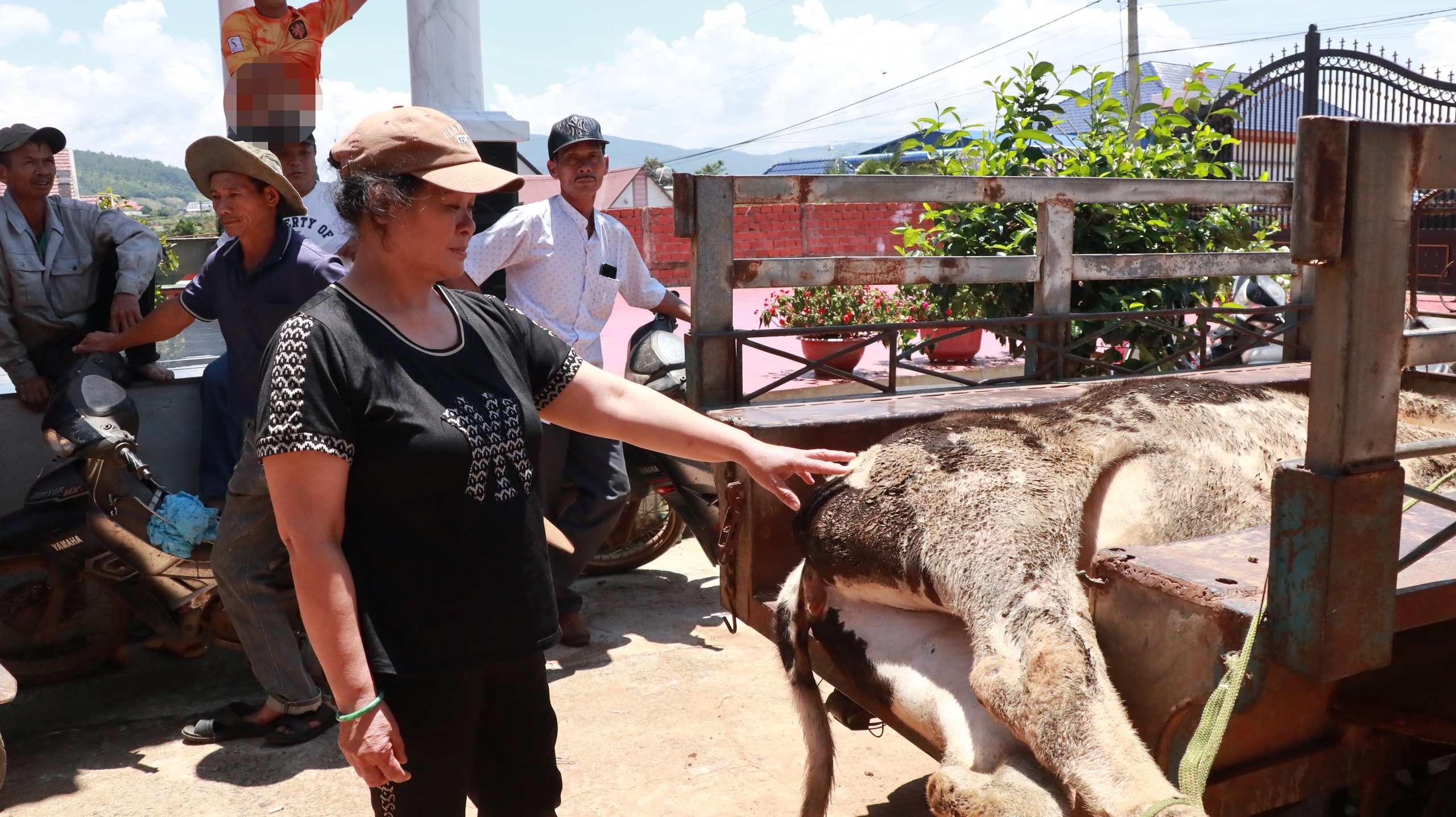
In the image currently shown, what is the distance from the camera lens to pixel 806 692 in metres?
2.70

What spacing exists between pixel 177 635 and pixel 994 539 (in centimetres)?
313

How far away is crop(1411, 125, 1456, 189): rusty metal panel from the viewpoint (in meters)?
1.75

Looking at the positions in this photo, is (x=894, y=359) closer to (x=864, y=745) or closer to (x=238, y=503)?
(x=864, y=745)

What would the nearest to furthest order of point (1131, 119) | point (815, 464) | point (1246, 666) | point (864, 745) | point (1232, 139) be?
point (1246, 666) < point (815, 464) < point (864, 745) < point (1232, 139) < point (1131, 119)

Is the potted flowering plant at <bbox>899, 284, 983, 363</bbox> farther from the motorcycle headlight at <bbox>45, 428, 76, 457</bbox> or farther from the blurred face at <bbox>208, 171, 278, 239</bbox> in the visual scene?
the motorcycle headlight at <bbox>45, 428, 76, 457</bbox>

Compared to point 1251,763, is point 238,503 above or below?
above

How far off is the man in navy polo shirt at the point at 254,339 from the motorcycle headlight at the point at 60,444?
0.56 meters

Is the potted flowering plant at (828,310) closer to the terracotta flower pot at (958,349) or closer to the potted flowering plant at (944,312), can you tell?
the potted flowering plant at (944,312)

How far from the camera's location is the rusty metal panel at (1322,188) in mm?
1694

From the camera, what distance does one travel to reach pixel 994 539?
7.84 feet

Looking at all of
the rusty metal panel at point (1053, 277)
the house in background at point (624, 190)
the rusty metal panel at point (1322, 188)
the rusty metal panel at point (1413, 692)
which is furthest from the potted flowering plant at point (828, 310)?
the house in background at point (624, 190)

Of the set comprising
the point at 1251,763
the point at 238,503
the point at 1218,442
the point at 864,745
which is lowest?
the point at 864,745

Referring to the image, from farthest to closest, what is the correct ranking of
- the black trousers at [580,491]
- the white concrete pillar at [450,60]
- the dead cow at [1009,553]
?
the white concrete pillar at [450,60] < the black trousers at [580,491] < the dead cow at [1009,553]

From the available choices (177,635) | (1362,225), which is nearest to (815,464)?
(1362,225)
